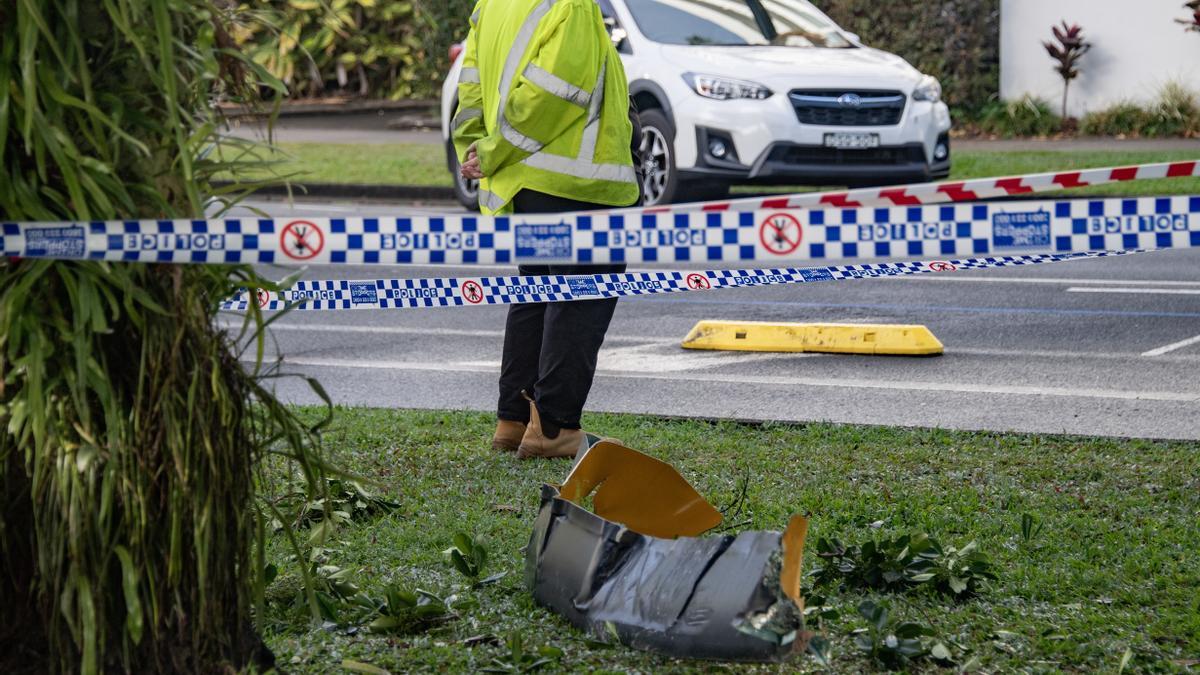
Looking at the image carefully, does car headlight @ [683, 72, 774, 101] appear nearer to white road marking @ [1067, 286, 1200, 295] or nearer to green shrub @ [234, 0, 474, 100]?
white road marking @ [1067, 286, 1200, 295]

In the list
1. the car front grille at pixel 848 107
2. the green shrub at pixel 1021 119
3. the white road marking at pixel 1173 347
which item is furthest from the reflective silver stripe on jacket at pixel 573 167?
the green shrub at pixel 1021 119

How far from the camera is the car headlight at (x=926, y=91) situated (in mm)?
13422

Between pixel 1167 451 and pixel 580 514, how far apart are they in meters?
2.62

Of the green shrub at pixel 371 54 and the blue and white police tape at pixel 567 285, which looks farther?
the green shrub at pixel 371 54

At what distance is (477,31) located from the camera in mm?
5551

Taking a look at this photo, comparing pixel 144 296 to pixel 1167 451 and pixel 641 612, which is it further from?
pixel 1167 451

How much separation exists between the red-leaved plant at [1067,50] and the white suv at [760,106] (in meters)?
5.71

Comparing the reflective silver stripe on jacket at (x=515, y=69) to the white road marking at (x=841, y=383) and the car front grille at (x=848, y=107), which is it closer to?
the white road marking at (x=841, y=383)

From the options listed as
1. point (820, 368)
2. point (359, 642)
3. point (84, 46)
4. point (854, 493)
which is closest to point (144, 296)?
point (84, 46)

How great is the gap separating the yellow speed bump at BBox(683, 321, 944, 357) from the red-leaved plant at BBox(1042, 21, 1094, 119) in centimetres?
1182

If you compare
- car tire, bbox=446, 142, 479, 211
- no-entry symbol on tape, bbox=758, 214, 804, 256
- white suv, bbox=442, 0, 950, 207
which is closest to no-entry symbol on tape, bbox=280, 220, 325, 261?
no-entry symbol on tape, bbox=758, 214, 804, 256

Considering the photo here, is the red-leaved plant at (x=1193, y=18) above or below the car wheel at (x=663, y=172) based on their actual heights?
above

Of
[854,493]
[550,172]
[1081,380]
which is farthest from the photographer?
[1081,380]

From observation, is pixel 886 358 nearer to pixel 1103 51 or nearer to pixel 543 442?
pixel 543 442
